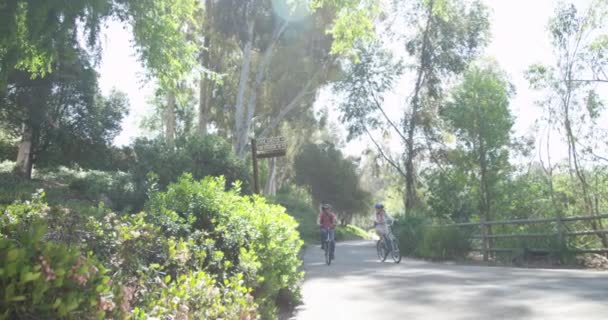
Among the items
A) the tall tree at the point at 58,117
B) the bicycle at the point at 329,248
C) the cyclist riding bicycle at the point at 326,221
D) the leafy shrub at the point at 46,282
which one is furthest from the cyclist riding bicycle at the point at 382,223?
the tall tree at the point at 58,117

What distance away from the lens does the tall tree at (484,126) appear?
21109 millimetres

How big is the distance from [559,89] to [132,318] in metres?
24.2

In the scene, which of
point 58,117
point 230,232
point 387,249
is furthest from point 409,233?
point 58,117

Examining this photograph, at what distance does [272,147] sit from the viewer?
1302 centimetres

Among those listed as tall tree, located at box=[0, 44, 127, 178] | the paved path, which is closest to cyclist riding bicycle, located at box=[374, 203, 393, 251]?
the paved path

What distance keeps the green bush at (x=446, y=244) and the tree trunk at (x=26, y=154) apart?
805 inches

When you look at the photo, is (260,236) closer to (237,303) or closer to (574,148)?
(237,303)

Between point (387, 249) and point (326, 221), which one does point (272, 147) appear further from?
point (387, 249)

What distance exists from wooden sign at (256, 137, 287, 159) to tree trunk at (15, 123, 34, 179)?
19.8 m

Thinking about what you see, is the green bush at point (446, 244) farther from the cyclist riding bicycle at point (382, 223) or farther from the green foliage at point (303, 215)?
the green foliage at point (303, 215)

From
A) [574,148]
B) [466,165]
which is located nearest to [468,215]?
[466,165]

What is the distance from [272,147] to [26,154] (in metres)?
21.2

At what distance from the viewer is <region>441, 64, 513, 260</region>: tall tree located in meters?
21.1

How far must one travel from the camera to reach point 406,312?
22.3 ft
